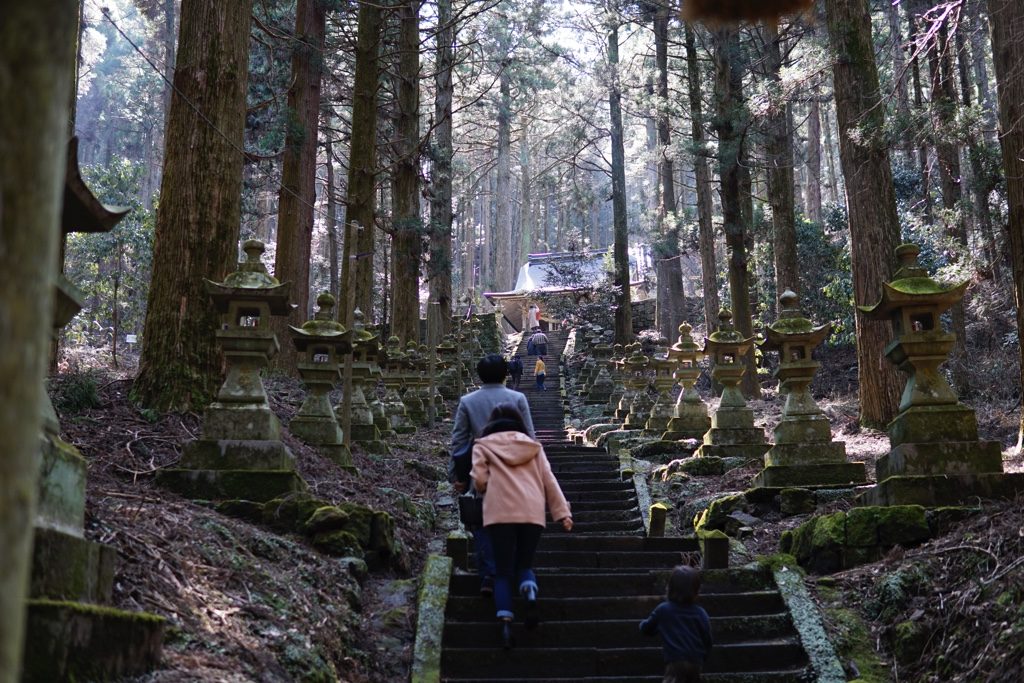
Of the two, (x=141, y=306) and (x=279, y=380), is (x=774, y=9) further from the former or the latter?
(x=141, y=306)

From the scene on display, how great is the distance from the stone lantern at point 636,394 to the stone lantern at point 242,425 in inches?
398

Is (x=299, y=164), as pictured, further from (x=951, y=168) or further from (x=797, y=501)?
(x=951, y=168)

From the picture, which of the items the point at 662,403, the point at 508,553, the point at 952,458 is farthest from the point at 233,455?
the point at 662,403

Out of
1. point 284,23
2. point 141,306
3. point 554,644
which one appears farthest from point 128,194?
point 554,644

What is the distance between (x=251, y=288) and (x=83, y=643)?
4201 millimetres

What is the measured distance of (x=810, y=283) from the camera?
22.7 meters

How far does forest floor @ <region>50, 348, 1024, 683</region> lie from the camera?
163 inches

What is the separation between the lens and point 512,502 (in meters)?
5.34

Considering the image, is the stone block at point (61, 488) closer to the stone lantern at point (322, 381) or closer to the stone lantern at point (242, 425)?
the stone lantern at point (242, 425)

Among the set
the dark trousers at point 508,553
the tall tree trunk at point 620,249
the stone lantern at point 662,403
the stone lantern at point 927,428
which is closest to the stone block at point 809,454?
the stone lantern at point 927,428

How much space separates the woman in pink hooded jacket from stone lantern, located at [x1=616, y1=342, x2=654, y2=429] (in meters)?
10.7

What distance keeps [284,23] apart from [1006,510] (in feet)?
59.5

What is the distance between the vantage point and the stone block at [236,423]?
6.70 m

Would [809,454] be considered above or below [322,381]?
below
